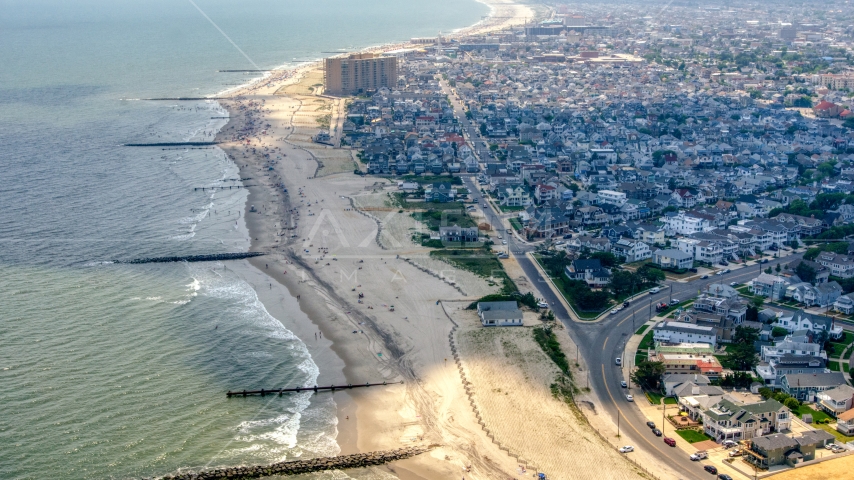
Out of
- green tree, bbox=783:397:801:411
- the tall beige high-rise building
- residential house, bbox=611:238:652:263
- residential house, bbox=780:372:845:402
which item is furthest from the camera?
the tall beige high-rise building

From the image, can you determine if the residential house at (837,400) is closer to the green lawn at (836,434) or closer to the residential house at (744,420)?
the green lawn at (836,434)

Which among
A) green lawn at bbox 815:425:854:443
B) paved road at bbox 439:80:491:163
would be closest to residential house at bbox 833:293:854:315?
green lawn at bbox 815:425:854:443

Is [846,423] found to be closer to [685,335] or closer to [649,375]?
[649,375]

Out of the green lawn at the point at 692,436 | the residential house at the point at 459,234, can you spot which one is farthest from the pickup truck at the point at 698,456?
the residential house at the point at 459,234

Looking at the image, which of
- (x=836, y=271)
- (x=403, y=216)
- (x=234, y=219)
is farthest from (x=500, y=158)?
(x=836, y=271)

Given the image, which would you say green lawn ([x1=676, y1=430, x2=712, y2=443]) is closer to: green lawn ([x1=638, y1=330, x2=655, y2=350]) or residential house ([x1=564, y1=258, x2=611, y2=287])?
green lawn ([x1=638, y1=330, x2=655, y2=350])
